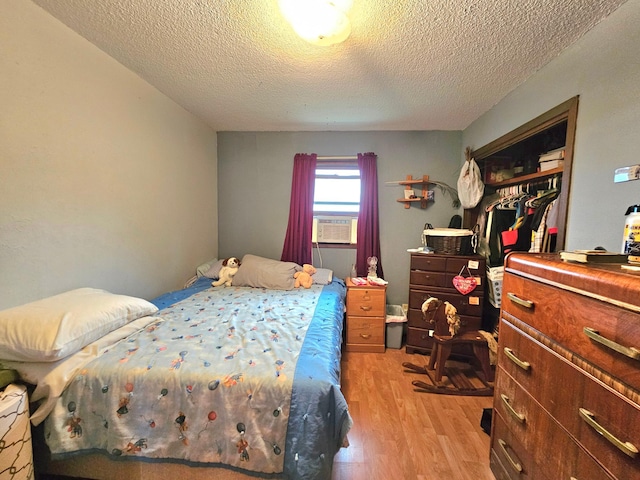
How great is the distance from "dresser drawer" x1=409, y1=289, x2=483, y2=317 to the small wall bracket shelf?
1053 mm

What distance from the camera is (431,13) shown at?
1270mm

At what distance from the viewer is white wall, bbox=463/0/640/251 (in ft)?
3.70

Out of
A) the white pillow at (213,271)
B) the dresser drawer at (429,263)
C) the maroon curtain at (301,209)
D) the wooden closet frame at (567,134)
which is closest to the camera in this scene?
the wooden closet frame at (567,134)

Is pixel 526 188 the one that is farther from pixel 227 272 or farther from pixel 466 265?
pixel 227 272

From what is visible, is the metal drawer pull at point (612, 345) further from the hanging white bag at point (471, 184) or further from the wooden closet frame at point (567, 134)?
the hanging white bag at point (471, 184)

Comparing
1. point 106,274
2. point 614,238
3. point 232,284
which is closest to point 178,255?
point 232,284

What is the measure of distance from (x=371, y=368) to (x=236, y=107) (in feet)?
8.93

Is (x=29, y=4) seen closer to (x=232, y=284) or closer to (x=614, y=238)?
(x=232, y=284)

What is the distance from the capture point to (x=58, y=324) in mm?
1142

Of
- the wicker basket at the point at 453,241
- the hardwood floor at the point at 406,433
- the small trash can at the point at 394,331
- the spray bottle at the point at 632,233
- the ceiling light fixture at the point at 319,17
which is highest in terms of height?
the ceiling light fixture at the point at 319,17

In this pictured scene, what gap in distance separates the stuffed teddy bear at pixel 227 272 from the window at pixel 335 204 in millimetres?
979

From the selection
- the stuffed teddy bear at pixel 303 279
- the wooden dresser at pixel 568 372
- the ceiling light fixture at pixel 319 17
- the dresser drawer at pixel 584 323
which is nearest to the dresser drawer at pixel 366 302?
the stuffed teddy bear at pixel 303 279

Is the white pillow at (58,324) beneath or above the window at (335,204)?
beneath

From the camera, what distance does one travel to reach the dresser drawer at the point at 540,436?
80 centimetres
